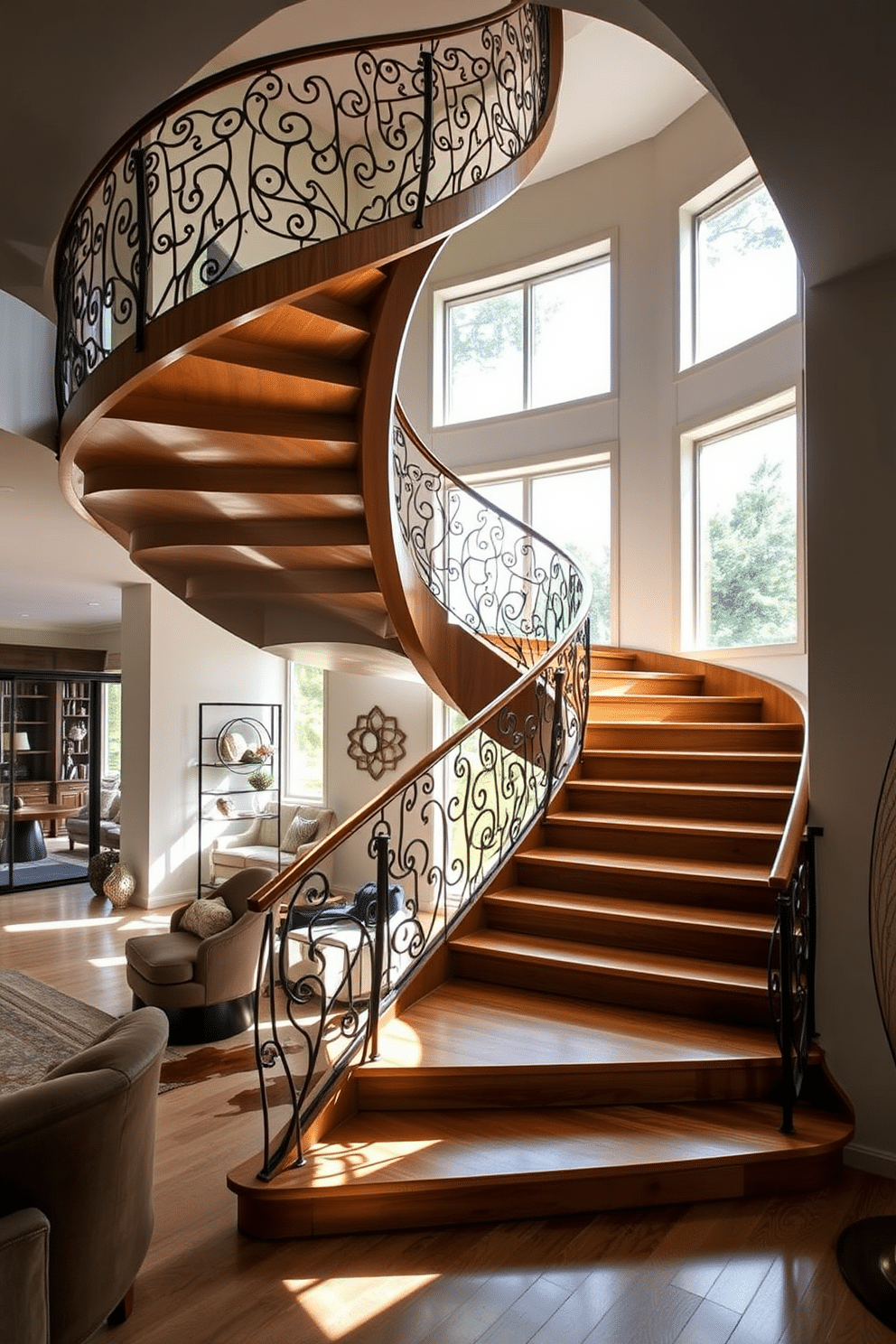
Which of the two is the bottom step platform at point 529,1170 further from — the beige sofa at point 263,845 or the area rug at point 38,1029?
the beige sofa at point 263,845

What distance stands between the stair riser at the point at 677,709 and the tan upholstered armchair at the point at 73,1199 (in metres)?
4.16

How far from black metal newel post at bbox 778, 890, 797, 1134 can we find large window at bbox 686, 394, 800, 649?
373cm

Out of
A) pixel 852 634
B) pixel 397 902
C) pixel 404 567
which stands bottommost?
pixel 397 902

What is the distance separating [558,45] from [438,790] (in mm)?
6187

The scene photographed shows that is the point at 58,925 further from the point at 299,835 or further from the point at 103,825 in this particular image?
the point at 103,825

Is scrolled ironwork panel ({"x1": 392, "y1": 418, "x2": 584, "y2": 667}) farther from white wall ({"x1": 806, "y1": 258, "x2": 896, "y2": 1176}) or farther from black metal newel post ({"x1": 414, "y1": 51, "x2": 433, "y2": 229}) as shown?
white wall ({"x1": 806, "y1": 258, "x2": 896, "y2": 1176})

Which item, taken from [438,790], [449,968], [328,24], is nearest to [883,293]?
[449,968]

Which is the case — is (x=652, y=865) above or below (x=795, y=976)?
above

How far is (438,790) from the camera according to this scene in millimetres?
9008

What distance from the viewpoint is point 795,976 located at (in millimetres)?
3340

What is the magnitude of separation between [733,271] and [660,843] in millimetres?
5030

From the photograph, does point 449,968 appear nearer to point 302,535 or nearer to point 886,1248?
point 886,1248

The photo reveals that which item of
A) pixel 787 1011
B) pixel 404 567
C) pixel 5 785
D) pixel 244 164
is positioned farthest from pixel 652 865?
pixel 5 785

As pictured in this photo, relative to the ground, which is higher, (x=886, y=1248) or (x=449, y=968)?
(x=449, y=968)
